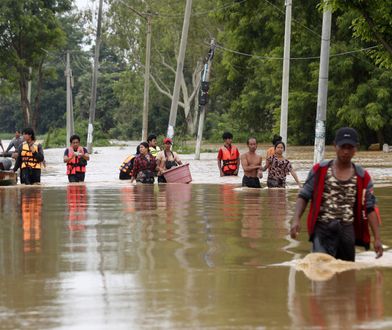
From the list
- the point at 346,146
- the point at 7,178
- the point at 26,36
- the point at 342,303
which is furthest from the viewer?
the point at 26,36

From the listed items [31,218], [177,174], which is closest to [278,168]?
[177,174]

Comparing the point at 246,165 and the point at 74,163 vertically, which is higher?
the point at 246,165

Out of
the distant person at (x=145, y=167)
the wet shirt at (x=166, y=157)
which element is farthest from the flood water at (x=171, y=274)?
the wet shirt at (x=166, y=157)

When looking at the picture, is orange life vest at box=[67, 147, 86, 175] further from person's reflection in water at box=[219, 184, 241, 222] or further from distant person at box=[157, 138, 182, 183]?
person's reflection in water at box=[219, 184, 241, 222]

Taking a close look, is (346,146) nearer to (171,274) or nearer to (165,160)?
(171,274)

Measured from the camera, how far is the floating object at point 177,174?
27859 mm

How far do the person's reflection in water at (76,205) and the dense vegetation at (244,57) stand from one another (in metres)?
6.53

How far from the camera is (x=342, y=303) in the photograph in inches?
379

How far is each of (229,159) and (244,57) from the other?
40.3 metres

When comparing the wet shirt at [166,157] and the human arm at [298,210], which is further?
the wet shirt at [166,157]

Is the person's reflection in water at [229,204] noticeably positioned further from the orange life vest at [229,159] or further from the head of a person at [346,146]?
the head of a person at [346,146]

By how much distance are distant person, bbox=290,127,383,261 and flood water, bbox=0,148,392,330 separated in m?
0.51

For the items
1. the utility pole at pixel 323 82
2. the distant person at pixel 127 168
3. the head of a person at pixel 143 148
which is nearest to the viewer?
the head of a person at pixel 143 148

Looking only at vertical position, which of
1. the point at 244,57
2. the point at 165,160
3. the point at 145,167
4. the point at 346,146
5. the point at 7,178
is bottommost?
the point at 7,178
